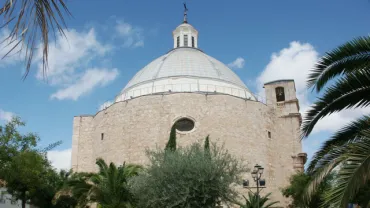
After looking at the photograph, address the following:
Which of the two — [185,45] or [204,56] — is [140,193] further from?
[185,45]

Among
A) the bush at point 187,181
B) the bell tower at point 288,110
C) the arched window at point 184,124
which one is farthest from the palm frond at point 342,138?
the bell tower at point 288,110

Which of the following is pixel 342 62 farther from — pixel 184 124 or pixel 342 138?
pixel 184 124

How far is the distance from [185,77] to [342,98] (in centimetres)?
2225

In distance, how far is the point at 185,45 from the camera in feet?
113

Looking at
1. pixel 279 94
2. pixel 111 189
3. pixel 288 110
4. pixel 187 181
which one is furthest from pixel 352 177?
pixel 279 94

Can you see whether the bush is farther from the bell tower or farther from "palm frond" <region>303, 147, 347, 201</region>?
the bell tower

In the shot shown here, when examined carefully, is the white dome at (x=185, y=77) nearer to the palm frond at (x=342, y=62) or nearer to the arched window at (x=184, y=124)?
the arched window at (x=184, y=124)

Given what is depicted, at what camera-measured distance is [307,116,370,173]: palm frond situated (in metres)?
6.28

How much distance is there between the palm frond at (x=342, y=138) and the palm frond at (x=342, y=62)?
815 millimetres

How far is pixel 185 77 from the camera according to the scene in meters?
28.2

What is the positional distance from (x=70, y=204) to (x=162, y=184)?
12.3 metres

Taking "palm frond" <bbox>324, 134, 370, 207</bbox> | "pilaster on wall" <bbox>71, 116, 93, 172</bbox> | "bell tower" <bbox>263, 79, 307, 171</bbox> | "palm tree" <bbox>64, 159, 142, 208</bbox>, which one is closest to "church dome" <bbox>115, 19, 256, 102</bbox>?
"bell tower" <bbox>263, 79, 307, 171</bbox>

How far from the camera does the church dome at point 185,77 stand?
27484 millimetres

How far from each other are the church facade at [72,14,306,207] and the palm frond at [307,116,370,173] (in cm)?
1679
